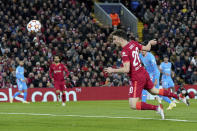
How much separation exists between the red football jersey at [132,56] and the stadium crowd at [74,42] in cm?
1533

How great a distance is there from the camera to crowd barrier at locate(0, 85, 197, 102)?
91.4 ft

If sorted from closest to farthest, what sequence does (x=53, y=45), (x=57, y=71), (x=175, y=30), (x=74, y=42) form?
(x=57, y=71), (x=53, y=45), (x=74, y=42), (x=175, y=30)

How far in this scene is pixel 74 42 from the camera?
31469 millimetres

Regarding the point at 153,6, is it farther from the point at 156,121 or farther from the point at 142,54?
the point at 156,121

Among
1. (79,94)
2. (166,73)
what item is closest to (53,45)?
(79,94)

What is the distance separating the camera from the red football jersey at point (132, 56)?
1286cm

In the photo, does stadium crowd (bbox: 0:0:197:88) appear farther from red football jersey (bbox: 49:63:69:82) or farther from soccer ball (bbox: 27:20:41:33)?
red football jersey (bbox: 49:63:69:82)

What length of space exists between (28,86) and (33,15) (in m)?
5.14

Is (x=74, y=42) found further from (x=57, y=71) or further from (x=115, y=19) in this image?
(x=57, y=71)

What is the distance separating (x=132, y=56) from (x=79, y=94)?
1664 centimetres

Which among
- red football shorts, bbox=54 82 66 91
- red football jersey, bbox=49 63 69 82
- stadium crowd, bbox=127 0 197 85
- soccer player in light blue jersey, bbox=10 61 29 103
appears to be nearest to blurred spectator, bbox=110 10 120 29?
stadium crowd, bbox=127 0 197 85

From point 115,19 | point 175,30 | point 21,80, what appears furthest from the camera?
point 115,19

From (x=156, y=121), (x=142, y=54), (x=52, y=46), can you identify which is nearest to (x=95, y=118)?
(x=156, y=121)

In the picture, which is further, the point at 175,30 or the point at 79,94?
the point at 175,30
